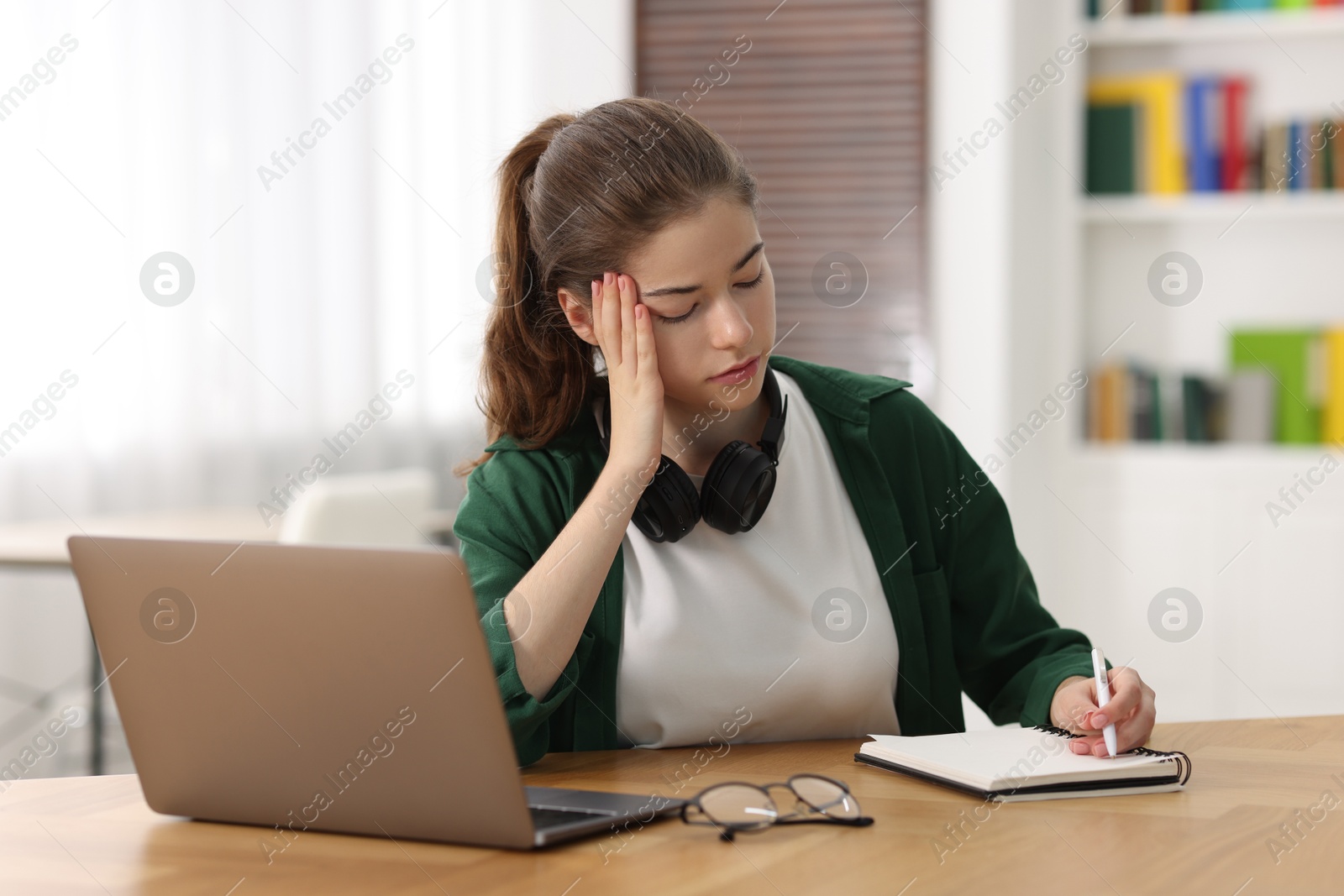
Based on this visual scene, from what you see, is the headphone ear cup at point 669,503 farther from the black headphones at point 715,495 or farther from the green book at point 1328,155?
the green book at point 1328,155

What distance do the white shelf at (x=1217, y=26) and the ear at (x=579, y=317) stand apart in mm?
2464

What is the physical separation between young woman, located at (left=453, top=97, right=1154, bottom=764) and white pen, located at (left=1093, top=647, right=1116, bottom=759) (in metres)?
0.04

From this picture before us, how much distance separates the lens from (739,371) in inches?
53.2

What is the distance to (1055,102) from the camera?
3.38 metres

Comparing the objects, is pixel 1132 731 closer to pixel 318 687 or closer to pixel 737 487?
pixel 737 487

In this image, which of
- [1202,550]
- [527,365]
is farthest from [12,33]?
[1202,550]

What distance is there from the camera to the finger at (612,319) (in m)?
1.38

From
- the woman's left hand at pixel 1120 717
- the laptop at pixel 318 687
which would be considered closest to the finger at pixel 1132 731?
the woman's left hand at pixel 1120 717

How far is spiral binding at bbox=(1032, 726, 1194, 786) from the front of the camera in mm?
1096

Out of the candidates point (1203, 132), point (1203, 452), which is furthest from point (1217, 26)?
point (1203, 452)

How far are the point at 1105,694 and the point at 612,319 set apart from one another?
639mm

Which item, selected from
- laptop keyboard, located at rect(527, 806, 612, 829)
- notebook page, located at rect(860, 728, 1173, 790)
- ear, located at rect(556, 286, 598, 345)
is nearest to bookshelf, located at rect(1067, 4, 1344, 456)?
ear, located at rect(556, 286, 598, 345)

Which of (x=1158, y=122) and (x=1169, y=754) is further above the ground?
(x=1158, y=122)

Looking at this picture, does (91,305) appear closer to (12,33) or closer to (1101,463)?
(12,33)
